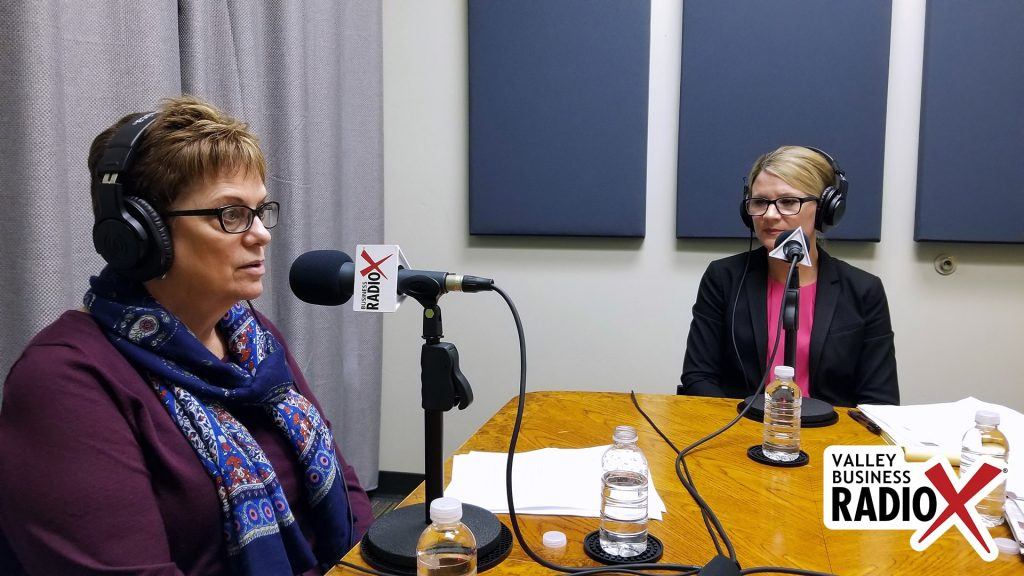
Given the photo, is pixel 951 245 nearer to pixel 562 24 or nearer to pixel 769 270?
pixel 769 270

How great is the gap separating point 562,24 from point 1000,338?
72.4 inches

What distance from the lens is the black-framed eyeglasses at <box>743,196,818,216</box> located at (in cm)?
184

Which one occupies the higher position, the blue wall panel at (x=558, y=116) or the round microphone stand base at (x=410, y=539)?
the blue wall panel at (x=558, y=116)

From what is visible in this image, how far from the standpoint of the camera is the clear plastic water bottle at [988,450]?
0.94 m

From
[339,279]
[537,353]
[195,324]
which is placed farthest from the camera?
[537,353]

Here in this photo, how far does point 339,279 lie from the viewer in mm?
808

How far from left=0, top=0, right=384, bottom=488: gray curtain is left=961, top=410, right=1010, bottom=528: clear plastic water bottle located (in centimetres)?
156

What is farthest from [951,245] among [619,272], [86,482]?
[86,482]

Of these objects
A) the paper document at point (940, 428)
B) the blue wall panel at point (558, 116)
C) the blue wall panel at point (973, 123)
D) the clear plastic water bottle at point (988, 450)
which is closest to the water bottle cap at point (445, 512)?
the clear plastic water bottle at point (988, 450)

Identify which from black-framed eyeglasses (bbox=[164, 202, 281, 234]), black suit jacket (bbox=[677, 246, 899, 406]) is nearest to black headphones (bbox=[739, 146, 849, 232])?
black suit jacket (bbox=[677, 246, 899, 406])

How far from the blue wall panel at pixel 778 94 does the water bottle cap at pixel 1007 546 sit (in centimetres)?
165

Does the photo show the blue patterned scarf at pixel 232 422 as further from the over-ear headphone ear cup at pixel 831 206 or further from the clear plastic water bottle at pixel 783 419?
the over-ear headphone ear cup at pixel 831 206

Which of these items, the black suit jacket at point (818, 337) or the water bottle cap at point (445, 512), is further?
the black suit jacket at point (818, 337)

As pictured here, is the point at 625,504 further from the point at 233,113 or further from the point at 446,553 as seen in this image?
the point at 233,113
